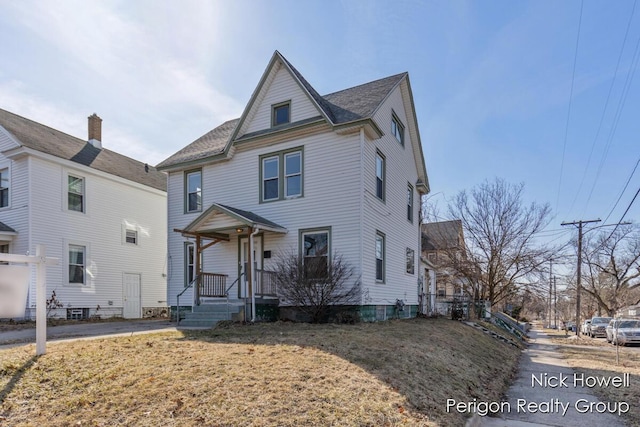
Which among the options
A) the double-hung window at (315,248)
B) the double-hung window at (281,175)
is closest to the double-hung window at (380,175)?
the double-hung window at (315,248)

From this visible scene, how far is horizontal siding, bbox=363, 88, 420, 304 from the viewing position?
507 inches

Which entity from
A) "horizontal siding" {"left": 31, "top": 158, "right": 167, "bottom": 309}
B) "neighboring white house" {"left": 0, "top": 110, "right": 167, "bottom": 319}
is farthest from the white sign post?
"horizontal siding" {"left": 31, "top": 158, "right": 167, "bottom": 309}

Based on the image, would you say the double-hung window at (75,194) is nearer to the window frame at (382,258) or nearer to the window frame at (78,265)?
the window frame at (78,265)

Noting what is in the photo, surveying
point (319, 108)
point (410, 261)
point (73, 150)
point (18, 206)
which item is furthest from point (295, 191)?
point (73, 150)

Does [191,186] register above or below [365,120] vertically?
below

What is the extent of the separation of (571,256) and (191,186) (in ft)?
75.6

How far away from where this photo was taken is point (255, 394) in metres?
4.63

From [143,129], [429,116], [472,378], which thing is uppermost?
[429,116]

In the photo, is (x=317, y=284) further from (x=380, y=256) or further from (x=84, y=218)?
(x=84, y=218)

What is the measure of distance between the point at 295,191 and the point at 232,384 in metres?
9.10

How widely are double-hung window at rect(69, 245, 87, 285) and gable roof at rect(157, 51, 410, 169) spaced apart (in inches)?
208

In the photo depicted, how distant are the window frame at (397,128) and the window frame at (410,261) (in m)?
4.73

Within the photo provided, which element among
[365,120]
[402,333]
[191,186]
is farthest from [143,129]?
[402,333]

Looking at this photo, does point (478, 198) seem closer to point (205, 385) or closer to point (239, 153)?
point (239, 153)
